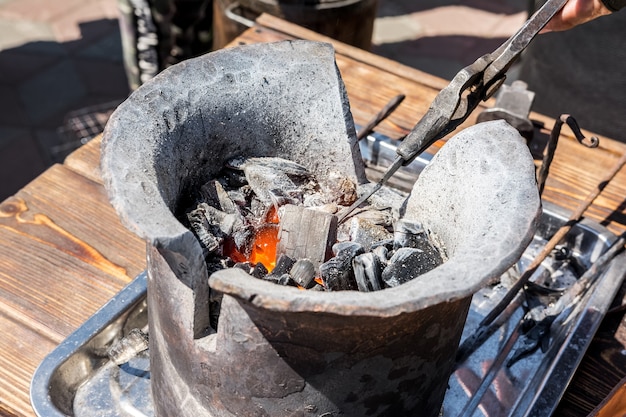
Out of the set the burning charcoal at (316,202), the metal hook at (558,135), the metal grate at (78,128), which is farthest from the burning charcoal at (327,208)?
the metal grate at (78,128)

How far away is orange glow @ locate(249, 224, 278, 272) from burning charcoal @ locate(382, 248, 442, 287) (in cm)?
30

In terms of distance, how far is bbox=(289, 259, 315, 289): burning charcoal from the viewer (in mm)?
1365

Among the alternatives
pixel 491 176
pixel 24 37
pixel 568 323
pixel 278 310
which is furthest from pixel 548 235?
pixel 24 37

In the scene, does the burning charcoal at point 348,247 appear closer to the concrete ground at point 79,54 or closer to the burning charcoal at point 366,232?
the burning charcoal at point 366,232

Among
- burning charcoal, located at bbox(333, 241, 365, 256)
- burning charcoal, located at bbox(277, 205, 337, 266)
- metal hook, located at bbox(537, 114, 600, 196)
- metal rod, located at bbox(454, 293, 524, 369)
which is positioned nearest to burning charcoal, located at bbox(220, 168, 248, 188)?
burning charcoal, located at bbox(277, 205, 337, 266)

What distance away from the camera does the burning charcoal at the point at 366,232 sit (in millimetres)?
1490

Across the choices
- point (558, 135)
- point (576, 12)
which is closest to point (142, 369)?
point (558, 135)

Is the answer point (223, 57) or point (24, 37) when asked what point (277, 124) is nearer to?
point (223, 57)

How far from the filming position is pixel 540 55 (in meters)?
3.16

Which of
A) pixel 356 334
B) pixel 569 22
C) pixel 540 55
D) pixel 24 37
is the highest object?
pixel 569 22

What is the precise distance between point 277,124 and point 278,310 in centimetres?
69

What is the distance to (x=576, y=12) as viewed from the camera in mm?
1804

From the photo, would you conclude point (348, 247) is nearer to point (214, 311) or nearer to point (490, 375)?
point (214, 311)

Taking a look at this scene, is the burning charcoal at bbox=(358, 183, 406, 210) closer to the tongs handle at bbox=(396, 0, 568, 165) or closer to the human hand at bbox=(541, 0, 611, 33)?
the tongs handle at bbox=(396, 0, 568, 165)
